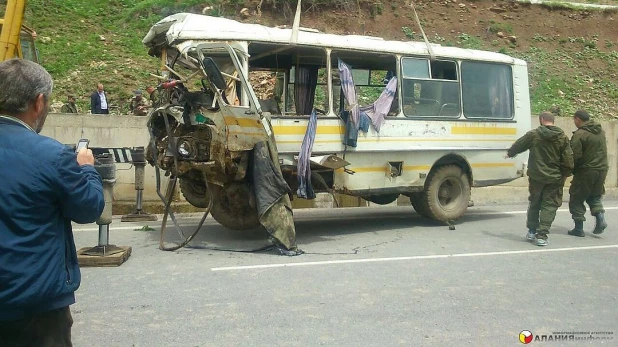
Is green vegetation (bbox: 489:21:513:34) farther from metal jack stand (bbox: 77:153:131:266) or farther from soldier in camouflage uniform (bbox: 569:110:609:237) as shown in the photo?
metal jack stand (bbox: 77:153:131:266)

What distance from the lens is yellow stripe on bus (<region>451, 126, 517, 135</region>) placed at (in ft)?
30.4

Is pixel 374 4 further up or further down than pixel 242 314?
further up

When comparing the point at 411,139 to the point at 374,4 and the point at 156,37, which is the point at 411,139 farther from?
the point at 374,4

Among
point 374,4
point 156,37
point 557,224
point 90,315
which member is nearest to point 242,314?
point 90,315

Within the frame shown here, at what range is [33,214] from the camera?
7.51 ft

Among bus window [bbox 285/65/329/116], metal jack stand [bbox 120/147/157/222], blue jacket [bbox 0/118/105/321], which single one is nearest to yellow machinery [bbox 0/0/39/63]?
metal jack stand [bbox 120/147/157/222]

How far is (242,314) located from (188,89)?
355 cm

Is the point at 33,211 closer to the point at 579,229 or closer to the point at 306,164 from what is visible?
the point at 306,164

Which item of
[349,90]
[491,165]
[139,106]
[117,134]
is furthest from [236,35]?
[139,106]

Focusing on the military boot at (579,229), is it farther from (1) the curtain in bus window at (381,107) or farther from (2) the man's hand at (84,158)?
(2) the man's hand at (84,158)

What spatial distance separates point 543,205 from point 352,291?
3654 millimetres

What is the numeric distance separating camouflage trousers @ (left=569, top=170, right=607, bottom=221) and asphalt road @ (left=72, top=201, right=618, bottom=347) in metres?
0.40

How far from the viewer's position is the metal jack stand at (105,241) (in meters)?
6.34

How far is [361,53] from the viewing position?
8430 millimetres
